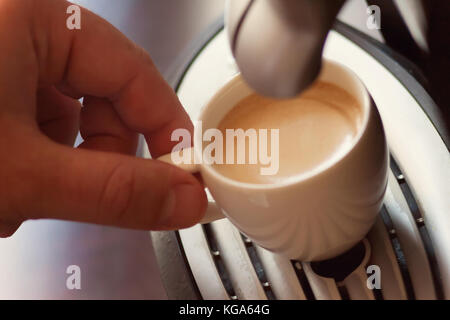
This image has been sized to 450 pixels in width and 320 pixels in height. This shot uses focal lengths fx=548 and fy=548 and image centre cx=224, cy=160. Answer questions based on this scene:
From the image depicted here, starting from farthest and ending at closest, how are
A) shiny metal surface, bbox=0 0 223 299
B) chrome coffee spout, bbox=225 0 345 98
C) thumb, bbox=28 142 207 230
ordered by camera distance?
Answer: 1. shiny metal surface, bbox=0 0 223 299
2. thumb, bbox=28 142 207 230
3. chrome coffee spout, bbox=225 0 345 98

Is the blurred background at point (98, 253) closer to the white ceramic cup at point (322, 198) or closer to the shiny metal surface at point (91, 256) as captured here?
the shiny metal surface at point (91, 256)

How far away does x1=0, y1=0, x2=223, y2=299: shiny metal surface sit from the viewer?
0.38m

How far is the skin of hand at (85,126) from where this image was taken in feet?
0.89

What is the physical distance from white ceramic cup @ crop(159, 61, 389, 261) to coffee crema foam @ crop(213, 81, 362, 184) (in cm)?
1

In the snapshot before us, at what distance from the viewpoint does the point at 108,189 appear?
276 mm

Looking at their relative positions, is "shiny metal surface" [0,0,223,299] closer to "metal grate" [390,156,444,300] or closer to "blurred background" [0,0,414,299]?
"blurred background" [0,0,414,299]

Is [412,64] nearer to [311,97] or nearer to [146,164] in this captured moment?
[311,97]

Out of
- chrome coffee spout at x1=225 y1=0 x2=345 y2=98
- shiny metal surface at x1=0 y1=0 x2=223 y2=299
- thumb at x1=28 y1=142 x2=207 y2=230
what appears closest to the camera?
chrome coffee spout at x1=225 y1=0 x2=345 y2=98

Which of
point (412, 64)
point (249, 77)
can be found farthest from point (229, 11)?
point (412, 64)

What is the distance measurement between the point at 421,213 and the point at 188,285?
14cm

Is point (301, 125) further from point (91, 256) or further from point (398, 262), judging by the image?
point (91, 256)

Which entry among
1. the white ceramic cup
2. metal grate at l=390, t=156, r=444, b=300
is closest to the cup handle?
the white ceramic cup

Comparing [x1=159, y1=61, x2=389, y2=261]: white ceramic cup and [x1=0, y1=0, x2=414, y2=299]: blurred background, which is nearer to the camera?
[x1=159, y1=61, x2=389, y2=261]: white ceramic cup

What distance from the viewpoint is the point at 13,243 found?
17.0 inches
